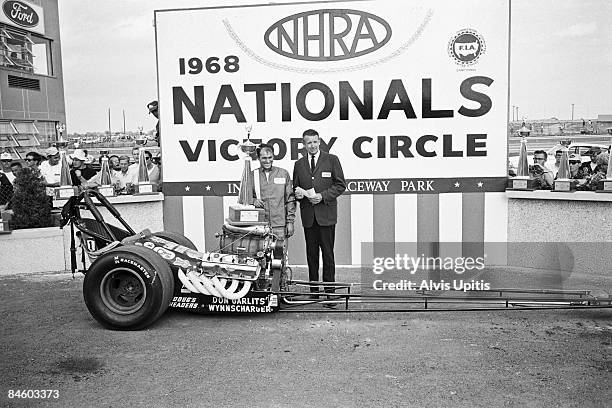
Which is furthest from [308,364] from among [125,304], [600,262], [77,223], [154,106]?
[154,106]

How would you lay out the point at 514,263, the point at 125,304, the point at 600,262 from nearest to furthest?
the point at 125,304 < the point at 600,262 < the point at 514,263

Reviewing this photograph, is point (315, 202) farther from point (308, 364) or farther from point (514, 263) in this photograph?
point (514, 263)

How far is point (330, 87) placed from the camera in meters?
7.55

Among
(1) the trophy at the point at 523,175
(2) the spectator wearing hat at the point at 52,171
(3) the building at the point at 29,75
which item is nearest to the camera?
(1) the trophy at the point at 523,175

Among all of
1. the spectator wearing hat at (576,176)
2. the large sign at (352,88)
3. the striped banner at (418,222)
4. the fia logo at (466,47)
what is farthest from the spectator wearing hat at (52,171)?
the spectator wearing hat at (576,176)

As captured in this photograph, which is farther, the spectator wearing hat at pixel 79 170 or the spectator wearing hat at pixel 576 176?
the spectator wearing hat at pixel 79 170

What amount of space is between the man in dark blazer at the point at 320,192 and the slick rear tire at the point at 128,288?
1572mm

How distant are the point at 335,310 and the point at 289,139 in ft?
9.17

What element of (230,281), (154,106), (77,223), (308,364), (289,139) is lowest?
(308,364)

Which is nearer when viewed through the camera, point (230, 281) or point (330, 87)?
point (230, 281)

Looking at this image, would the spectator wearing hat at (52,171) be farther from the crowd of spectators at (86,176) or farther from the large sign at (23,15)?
the large sign at (23,15)

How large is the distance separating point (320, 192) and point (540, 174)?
125 inches

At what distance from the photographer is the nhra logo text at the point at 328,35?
24.4 feet

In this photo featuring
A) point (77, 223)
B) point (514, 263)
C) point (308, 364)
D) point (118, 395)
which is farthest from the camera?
point (514, 263)
